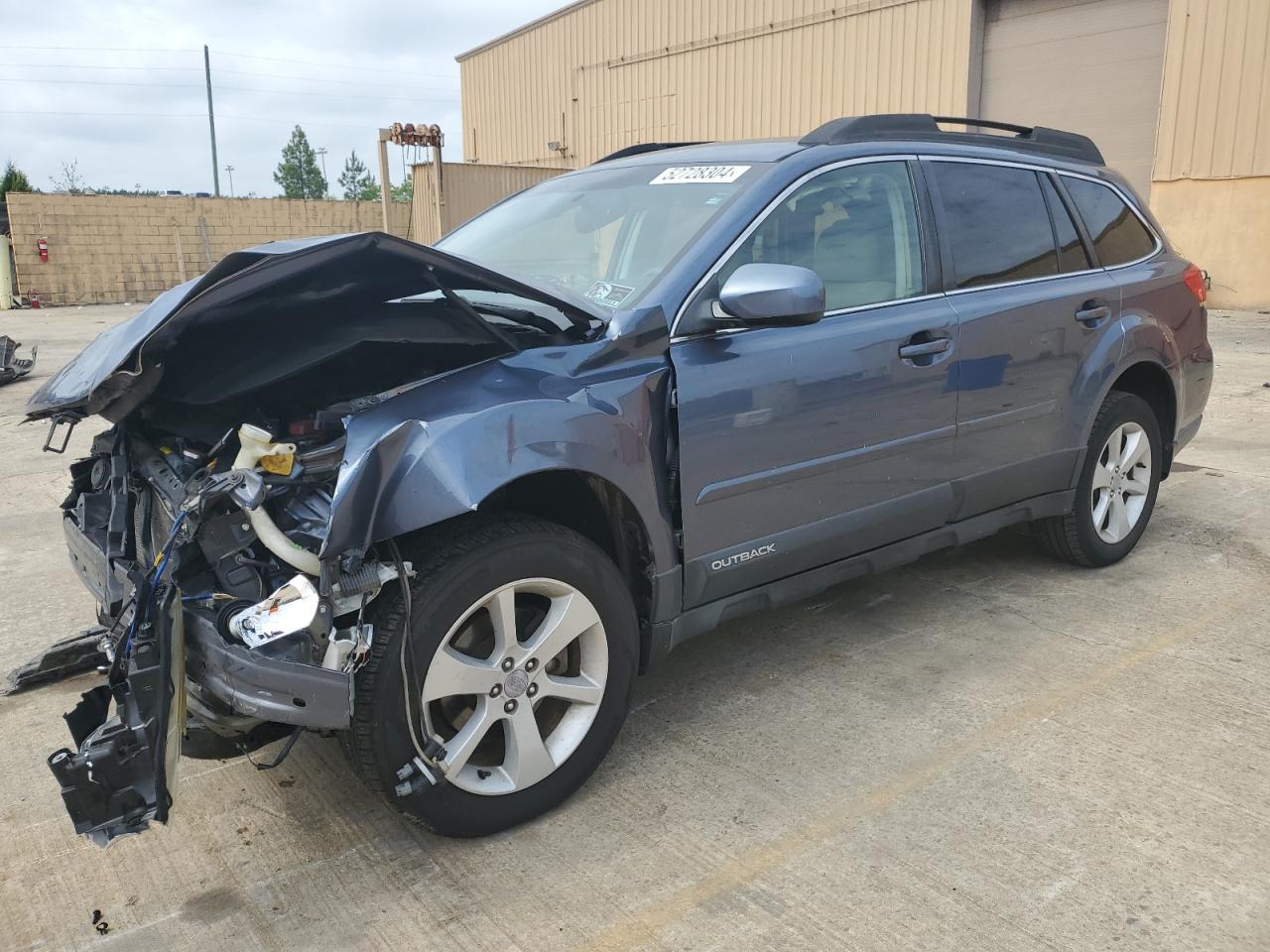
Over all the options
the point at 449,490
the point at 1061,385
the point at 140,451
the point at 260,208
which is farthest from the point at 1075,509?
the point at 260,208

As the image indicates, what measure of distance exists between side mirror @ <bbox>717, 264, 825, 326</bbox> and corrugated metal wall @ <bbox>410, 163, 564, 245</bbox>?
1732 centimetres

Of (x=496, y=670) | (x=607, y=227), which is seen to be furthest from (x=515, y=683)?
(x=607, y=227)

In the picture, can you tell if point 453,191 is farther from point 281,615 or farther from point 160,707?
point 160,707

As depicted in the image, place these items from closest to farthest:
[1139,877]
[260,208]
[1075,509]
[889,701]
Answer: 1. [1139,877]
2. [889,701]
3. [1075,509]
4. [260,208]

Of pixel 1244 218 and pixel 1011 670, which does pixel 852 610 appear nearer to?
pixel 1011 670

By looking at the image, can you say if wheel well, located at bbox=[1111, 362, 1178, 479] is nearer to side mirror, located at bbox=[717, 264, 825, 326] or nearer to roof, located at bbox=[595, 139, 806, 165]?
roof, located at bbox=[595, 139, 806, 165]

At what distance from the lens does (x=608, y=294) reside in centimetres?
304

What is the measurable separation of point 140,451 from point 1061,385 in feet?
10.7

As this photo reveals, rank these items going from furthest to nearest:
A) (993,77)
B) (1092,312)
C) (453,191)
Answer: (453,191) < (993,77) < (1092,312)

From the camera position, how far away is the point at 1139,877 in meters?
2.44

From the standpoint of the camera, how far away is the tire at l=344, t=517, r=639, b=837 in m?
2.38

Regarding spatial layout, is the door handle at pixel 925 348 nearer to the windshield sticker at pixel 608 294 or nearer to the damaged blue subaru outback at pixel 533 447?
the damaged blue subaru outback at pixel 533 447

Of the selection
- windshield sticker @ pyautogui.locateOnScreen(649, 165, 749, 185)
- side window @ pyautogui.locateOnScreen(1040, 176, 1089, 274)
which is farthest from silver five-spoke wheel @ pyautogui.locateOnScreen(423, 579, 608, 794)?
side window @ pyautogui.locateOnScreen(1040, 176, 1089, 274)

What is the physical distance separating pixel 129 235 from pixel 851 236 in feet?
76.4
